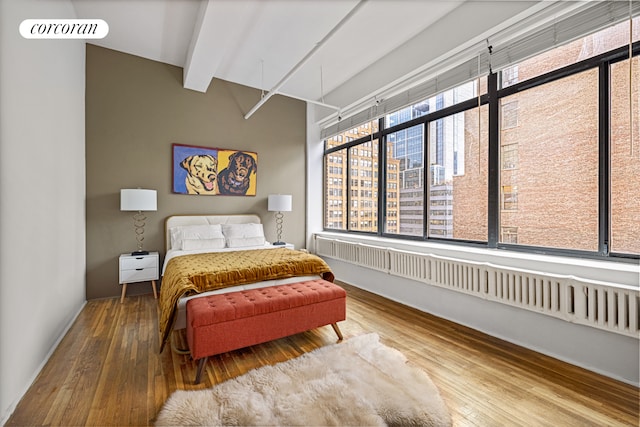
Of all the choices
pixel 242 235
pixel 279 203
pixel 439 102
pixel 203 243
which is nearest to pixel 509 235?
pixel 439 102

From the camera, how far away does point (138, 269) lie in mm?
3492

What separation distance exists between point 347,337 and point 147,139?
3.71m

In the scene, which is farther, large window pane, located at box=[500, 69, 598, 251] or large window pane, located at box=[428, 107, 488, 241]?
large window pane, located at box=[428, 107, 488, 241]

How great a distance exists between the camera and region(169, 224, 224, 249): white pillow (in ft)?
12.2

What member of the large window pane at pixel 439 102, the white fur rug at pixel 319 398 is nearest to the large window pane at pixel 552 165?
the large window pane at pixel 439 102

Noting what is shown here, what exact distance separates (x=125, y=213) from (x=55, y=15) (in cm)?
220

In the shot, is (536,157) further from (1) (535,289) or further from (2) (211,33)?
(2) (211,33)

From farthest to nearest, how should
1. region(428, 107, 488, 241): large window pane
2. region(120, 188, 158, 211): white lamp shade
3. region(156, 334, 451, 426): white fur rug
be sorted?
region(120, 188, 158, 211): white lamp shade
region(428, 107, 488, 241): large window pane
region(156, 334, 451, 426): white fur rug

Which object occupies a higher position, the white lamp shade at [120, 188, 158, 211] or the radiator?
the white lamp shade at [120, 188, 158, 211]

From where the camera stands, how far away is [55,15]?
2445 millimetres

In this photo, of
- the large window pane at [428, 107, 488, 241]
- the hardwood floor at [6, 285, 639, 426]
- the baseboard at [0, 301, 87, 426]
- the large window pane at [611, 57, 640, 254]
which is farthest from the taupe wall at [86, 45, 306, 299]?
the large window pane at [611, 57, 640, 254]

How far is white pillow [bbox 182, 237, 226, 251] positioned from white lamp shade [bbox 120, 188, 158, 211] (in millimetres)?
620

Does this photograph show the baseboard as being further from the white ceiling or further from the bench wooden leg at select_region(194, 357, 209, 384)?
the white ceiling

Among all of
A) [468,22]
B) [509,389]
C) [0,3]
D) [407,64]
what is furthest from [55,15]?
[509,389]
